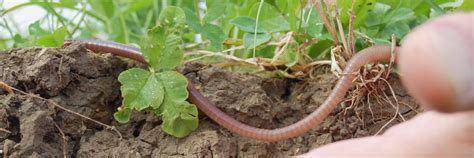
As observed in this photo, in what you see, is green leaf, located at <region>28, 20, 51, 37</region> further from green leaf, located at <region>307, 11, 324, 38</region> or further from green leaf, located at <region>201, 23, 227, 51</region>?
green leaf, located at <region>307, 11, 324, 38</region>

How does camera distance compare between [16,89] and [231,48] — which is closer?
[16,89]

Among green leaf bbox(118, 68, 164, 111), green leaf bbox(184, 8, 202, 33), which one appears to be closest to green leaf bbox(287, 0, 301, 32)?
green leaf bbox(184, 8, 202, 33)

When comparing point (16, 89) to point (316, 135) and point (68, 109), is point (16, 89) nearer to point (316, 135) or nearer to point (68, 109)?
point (68, 109)

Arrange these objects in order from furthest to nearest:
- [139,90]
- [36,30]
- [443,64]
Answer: [36,30]
[139,90]
[443,64]

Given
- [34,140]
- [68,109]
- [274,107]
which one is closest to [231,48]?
[274,107]

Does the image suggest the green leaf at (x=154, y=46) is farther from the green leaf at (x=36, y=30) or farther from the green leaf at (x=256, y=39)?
the green leaf at (x=36, y=30)

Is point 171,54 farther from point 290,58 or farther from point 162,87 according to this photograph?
point 290,58

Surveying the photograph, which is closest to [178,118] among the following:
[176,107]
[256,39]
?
[176,107]

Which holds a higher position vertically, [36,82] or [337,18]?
[337,18]
